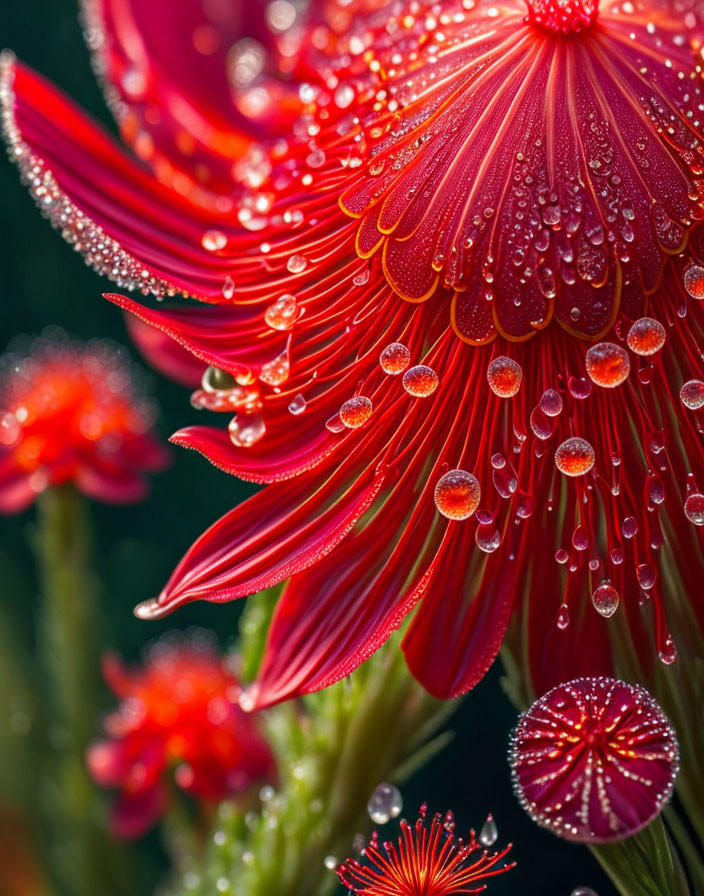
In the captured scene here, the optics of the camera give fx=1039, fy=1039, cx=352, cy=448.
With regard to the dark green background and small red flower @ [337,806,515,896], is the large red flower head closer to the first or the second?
small red flower @ [337,806,515,896]

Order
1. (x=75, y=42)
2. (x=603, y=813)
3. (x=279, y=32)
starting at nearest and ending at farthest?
(x=603, y=813) → (x=279, y=32) → (x=75, y=42)

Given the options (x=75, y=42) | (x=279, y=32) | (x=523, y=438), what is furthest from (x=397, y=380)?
(x=75, y=42)

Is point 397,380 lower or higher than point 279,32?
lower

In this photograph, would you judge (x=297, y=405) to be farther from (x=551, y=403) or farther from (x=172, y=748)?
(x=172, y=748)

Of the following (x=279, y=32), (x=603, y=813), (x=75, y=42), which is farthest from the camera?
(x=75, y=42)

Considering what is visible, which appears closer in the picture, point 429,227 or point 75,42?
point 429,227

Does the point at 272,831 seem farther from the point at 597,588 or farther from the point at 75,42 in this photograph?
the point at 75,42

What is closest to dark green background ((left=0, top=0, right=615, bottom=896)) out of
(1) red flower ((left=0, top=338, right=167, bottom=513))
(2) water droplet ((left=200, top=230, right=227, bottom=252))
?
(1) red flower ((left=0, top=338, right=167, bottom=513))
